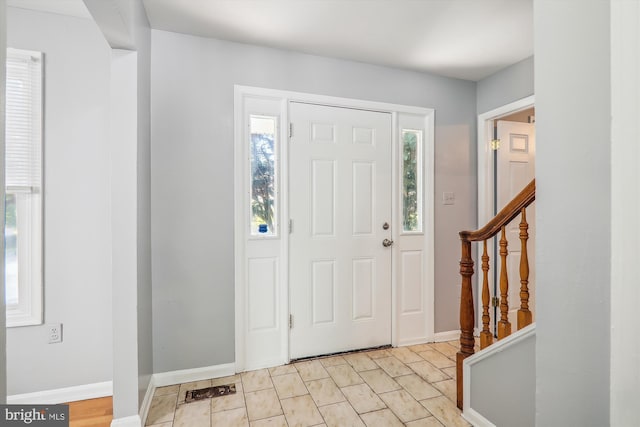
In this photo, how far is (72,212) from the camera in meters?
2.15

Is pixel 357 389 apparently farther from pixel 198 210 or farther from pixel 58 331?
pixel 58 331

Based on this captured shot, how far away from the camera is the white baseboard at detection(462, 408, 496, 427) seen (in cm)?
178

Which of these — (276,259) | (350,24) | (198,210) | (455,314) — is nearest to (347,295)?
(276,259)

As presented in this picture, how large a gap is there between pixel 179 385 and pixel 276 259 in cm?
111

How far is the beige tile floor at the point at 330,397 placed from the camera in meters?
1.88

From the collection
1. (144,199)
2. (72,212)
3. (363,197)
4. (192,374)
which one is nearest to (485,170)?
(363,197)

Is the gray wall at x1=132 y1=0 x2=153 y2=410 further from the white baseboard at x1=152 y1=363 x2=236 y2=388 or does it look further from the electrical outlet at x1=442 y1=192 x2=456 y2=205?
the electrical outlet at x1=442 y1=192 x2=456 y2=205

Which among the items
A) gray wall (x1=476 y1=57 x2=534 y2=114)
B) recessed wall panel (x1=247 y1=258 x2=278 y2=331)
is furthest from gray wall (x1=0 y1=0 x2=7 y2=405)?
gray wall (x1=476 y1=57 x2=534 y2=114)

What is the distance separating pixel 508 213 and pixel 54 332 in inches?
114

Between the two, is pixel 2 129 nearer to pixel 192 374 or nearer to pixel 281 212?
pixel 281 212

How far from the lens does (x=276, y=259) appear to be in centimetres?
259

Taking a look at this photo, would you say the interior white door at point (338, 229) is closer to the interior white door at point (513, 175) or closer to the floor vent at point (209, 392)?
the floor vent at point (209, 392)

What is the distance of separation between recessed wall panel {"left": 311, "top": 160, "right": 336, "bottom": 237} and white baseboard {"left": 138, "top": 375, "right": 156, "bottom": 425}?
154 centimetres

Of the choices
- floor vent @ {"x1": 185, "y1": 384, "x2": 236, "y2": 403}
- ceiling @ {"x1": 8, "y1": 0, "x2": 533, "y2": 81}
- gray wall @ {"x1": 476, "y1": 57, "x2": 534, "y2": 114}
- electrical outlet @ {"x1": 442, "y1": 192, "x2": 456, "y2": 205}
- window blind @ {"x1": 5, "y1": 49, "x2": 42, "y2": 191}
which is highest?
ceiling @ {"x1": 8, "y1": 0, "x2": 533, "y2": 81}
